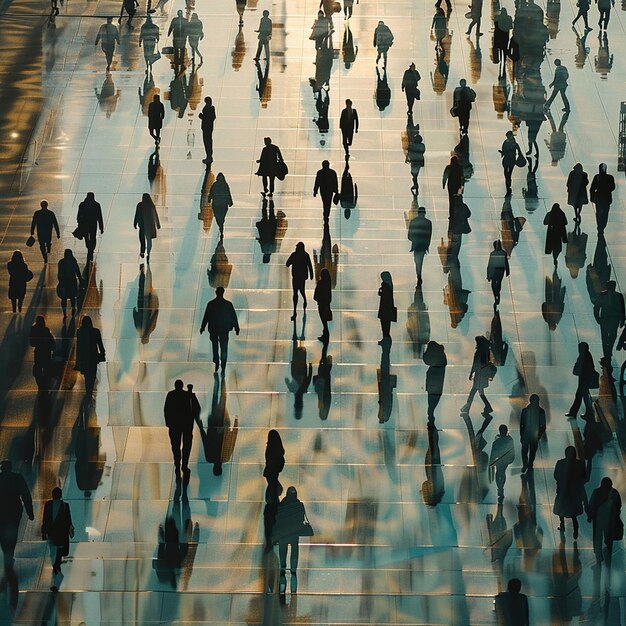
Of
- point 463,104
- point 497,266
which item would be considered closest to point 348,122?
point 463,104

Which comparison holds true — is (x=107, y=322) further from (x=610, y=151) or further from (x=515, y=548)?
(x=610, y=151)

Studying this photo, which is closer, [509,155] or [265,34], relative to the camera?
[509,155]

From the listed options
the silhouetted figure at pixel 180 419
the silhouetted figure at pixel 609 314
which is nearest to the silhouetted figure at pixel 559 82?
the silhouetted figure at pixel 609 314

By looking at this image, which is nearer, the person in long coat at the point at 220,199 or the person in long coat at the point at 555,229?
the person in long coat at the point at 555,229

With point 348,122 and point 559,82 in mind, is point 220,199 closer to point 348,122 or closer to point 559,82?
point 348,122

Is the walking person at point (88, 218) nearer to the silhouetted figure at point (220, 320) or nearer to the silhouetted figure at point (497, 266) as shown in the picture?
the silhouetted figure at point (220, 320)

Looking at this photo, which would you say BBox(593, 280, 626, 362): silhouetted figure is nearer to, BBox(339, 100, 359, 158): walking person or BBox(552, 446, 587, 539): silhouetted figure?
BBox(552, 446, 587, 539): silhouetted figure

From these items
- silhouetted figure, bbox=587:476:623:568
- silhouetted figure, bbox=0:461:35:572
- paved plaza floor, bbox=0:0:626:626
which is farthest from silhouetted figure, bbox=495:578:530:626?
silhouetted figure, bbox=0:461:35:572

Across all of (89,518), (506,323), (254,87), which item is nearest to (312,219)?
(506,323)
